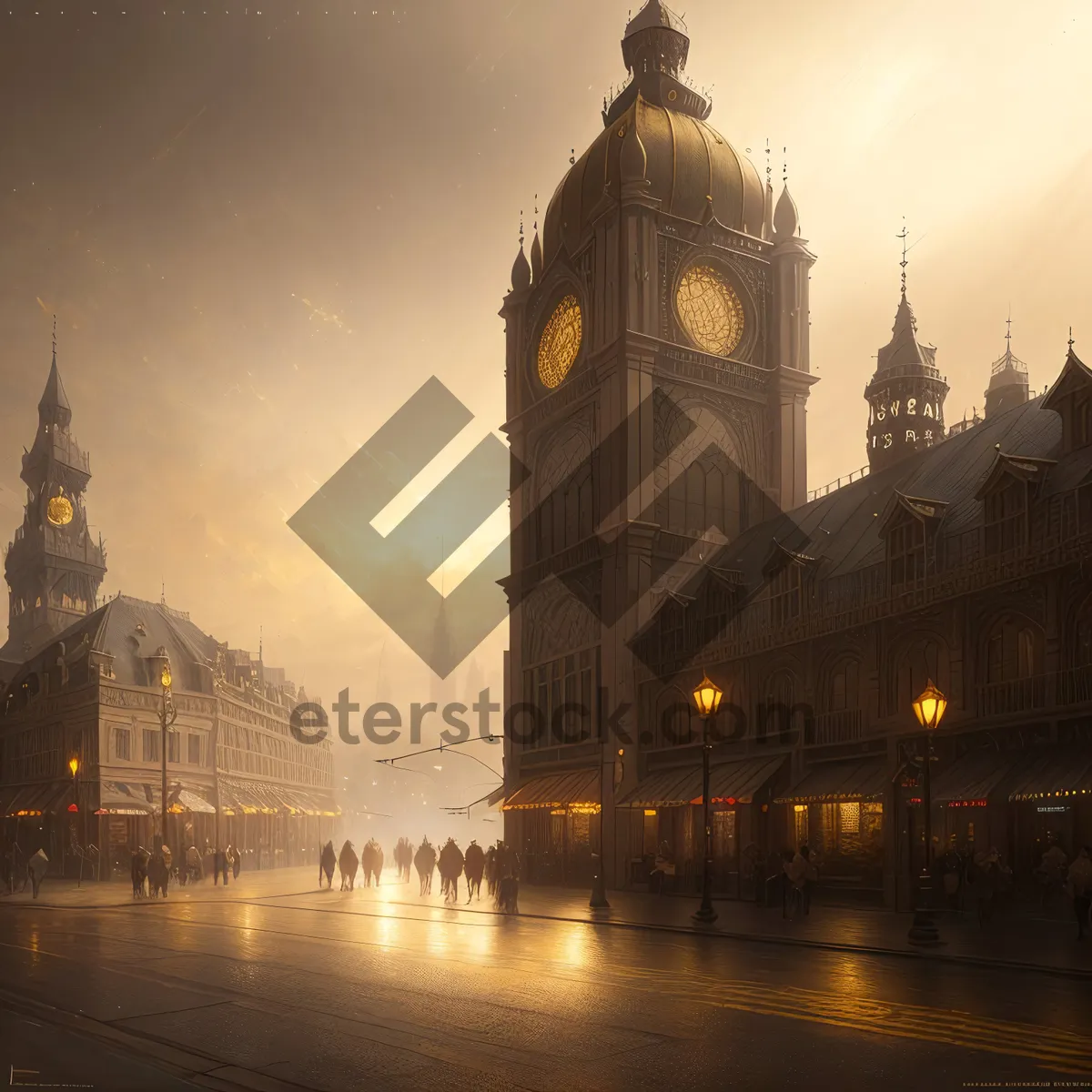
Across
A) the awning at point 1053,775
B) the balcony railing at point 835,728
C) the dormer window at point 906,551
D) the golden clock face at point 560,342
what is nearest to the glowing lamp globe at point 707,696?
the awning at point 1053,775

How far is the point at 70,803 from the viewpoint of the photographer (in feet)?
223

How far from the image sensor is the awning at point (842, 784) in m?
33.6

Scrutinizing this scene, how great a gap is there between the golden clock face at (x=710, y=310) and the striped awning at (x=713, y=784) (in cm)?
1933

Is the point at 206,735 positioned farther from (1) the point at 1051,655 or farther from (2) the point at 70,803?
(1) the point at 1051,655

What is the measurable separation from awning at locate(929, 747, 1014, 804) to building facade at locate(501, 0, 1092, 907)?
83mm

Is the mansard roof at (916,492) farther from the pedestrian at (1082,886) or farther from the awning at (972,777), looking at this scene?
the pedestrian at (1082,886)

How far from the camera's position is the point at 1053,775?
2720cm

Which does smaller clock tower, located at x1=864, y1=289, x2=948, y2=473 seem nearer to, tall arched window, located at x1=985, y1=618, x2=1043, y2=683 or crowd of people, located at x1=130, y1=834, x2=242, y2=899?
tall arched window, located at x1=985, y1=618, x2=1043, y2=683

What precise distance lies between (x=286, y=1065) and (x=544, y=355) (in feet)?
157

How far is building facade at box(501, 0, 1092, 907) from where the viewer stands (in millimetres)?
30062

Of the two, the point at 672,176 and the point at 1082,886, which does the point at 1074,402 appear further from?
the point at 672,176

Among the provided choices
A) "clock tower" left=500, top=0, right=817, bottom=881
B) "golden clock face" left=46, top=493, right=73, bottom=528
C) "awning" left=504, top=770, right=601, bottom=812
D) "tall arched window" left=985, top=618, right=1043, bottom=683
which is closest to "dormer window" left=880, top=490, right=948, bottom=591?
"tall arched window" left=985, top=618, right=1043, bottom=683

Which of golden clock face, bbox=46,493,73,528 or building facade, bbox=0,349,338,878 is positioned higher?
golden clock face, bbox=46,493,73,528

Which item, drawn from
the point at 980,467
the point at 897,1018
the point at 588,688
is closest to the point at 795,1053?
the point at 897,1018
